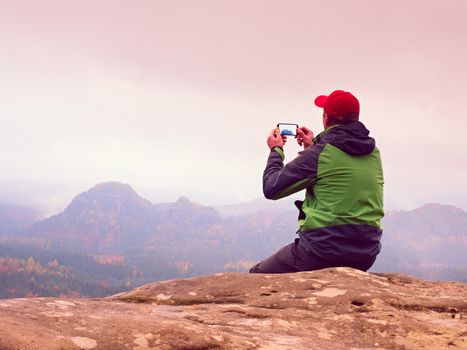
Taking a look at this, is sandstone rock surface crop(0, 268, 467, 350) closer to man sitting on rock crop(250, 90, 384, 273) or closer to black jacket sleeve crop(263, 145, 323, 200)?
man sitting on rock crop(250, 90, 384, 273)

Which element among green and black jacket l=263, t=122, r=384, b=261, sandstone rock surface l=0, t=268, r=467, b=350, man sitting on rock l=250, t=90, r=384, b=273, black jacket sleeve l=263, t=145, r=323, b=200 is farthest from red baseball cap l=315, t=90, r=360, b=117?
sandstone rock surface l=0, t=268, r=467, b=350

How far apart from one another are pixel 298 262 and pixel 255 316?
263cm

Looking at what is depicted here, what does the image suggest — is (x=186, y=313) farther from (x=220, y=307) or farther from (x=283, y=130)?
(x=283, y=130)

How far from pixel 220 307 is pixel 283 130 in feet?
13.4

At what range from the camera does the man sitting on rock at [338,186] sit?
760 centimetres

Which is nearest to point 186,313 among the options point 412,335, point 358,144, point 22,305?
point 22,305

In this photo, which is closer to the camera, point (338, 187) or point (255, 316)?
point (255, 316)

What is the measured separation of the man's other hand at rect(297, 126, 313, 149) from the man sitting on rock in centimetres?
102

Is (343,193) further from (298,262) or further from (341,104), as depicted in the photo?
(298,262)

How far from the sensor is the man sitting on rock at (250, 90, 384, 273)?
24.9 ft

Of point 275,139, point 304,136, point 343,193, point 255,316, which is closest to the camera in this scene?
point 255,316

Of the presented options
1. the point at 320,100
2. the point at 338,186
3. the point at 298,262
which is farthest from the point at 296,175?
the point at 298,262

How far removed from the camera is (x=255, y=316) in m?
6.08

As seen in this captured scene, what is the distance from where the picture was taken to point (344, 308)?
641 centimetres
